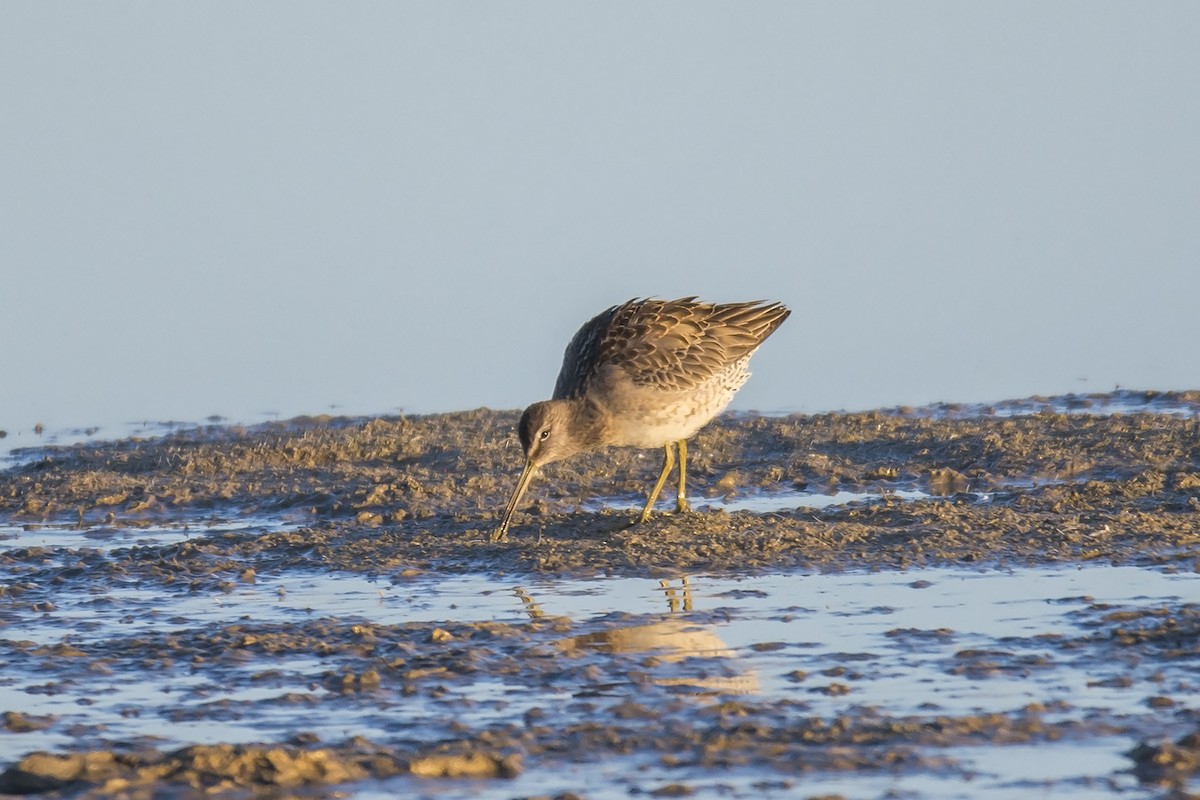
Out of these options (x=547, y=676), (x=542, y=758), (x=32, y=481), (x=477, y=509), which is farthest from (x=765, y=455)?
(x=542, y=758)

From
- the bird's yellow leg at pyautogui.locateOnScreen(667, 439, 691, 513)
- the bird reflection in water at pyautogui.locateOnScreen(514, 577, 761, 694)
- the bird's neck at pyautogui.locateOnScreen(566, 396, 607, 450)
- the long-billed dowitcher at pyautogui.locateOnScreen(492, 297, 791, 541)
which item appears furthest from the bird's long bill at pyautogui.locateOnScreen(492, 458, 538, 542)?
the bird reflection in water at pyautogui.locateOnScreen(514, 577, 761, 694)

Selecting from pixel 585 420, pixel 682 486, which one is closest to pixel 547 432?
pixel 585 420

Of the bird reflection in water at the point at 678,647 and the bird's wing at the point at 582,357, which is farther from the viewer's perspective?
the bird's wing at the point at 582,357

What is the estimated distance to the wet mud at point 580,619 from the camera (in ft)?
18.0

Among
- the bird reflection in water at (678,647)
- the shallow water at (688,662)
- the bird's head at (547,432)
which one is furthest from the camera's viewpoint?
the bird's head at (547,432)

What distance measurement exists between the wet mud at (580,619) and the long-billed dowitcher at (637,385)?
504mm

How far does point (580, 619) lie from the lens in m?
7.60

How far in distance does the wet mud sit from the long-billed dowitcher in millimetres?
504

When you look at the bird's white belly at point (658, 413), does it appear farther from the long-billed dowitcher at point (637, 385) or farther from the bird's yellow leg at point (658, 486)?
the bird's yellow leg at point (658, 486)

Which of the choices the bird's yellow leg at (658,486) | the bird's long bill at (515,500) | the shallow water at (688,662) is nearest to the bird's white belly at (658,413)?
the bird's yellow leg at (658,486)

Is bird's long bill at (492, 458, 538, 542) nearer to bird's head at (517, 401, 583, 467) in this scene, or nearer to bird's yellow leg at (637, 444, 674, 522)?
bird's head at (517, 401, 583, 467)

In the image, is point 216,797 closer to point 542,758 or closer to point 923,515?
point 542,758

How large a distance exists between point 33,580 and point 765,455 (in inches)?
213

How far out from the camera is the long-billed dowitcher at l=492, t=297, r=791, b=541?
10.3 m
